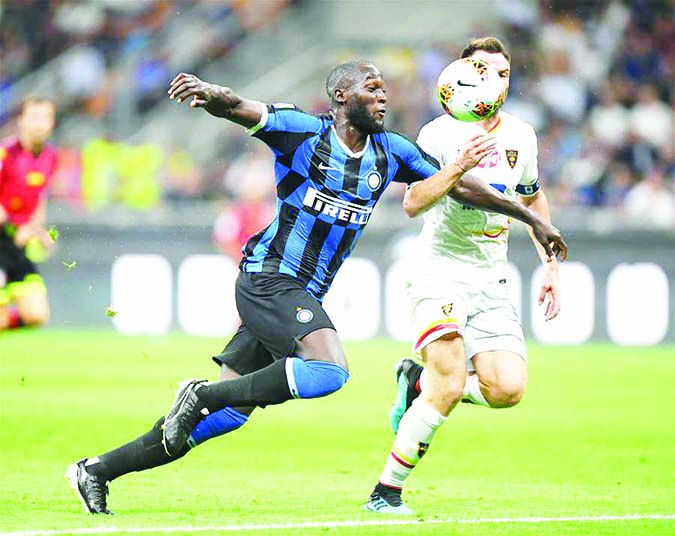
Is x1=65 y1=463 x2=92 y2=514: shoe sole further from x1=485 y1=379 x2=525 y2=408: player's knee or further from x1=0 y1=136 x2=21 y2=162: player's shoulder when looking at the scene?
x1=0 y1=136 x2=21 y2=162: player's shoulder

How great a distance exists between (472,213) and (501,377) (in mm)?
906

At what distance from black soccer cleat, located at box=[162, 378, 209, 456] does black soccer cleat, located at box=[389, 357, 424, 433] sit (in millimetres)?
1762

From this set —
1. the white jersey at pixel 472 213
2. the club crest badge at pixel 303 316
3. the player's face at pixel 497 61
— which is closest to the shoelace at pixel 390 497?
the club crest badge at pixel 303 316

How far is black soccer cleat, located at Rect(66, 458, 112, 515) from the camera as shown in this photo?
6.30 metres

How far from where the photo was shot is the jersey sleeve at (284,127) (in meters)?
6.30

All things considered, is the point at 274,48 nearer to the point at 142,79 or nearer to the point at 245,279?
the point at 142,79

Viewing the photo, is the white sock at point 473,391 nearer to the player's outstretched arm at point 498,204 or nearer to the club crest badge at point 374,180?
the player's outstretched arm at point 498,204

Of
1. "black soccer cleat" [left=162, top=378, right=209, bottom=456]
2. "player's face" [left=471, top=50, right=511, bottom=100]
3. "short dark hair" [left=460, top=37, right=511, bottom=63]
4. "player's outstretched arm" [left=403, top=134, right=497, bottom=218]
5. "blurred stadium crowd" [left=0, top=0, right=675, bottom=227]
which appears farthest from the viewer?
"blurred stadium crowd" [left=0, top=0, right=675, bottom=227]

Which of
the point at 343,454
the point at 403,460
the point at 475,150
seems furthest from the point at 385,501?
the point at 343,454

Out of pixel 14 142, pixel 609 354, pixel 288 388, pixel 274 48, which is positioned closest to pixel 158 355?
pixel 14 142

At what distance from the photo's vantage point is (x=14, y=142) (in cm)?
1237

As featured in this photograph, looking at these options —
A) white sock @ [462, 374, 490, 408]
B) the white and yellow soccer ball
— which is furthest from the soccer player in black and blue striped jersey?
white sock @ [462, 374, 490, 408]

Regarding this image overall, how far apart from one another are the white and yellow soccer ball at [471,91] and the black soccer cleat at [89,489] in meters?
2.55

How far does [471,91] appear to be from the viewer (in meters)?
6.67
